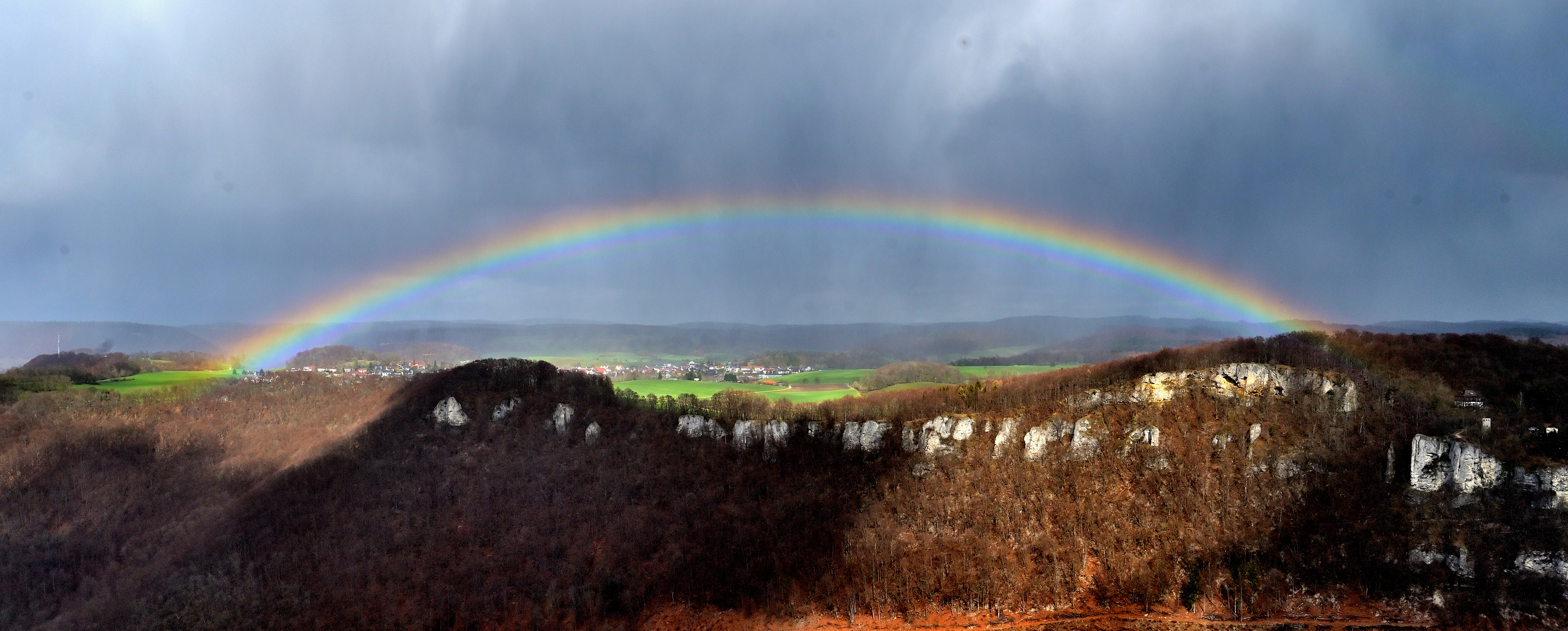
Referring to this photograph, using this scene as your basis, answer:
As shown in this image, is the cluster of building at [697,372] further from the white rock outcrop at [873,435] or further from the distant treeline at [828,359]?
the white rock outcrop at [873,435]

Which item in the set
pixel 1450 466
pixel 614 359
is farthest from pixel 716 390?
pixel 1450 466

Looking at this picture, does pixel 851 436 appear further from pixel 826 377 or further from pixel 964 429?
pixel 826 377

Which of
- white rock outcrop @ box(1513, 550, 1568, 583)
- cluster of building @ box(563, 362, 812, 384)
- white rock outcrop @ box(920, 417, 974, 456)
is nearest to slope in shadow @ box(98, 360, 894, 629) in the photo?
white rock outcrop @ box(920, 417, 974, 456)

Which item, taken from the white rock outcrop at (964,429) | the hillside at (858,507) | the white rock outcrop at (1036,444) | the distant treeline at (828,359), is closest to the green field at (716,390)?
the hillside at (858,507)

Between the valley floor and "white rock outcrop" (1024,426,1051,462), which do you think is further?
"white rock outcrop" (1024,426,1051,462)

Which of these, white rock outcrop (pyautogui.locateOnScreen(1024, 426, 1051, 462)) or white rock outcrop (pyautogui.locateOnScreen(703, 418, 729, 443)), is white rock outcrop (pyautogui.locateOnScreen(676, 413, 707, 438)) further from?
white rock outcrop (pyautogui.locateOnScreen(1024, 426, 1051, 462))
